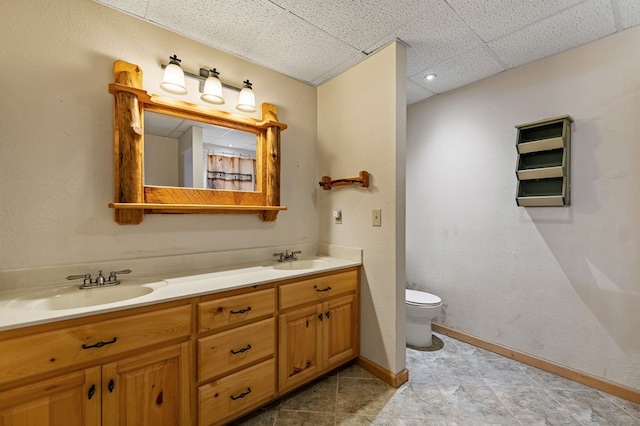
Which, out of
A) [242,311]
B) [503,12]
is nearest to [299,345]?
[242,311]

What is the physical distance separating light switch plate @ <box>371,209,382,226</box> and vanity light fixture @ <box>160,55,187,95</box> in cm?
147

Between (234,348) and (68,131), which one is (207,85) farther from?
(234,348)

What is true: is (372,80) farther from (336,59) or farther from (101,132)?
(101,132)

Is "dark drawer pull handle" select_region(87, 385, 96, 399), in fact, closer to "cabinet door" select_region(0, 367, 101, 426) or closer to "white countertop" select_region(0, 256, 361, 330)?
"cabinet door" select_region(0, 367, 101, 426)

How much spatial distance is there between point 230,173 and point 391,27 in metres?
1.43

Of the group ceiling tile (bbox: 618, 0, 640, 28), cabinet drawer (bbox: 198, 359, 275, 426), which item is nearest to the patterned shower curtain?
cabinet drawer (bbox: 198, 359, 275, 426)

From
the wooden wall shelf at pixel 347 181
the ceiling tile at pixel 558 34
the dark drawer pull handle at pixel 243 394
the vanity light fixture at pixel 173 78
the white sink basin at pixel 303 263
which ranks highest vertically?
the ceiling tile at pixel 558 34

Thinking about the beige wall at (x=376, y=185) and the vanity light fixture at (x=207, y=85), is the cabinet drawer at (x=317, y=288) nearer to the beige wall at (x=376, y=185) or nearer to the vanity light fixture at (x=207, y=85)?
the beige wall at (x=376, y=185)

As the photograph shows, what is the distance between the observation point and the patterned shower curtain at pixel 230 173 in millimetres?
1934

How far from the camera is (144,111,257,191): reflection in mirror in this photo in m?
1.70

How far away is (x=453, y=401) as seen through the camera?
1719mm

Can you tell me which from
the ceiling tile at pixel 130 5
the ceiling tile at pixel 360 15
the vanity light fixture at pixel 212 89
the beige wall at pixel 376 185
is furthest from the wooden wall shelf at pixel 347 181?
the ceiling tile at pixel 130 5

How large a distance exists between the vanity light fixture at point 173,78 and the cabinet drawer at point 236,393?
1.65 m

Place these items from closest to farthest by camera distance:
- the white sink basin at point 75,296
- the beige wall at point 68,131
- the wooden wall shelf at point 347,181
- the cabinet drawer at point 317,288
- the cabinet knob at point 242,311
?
the white sink basin at point 75,296 → the beige wall at point 68,131 → the cabinet knob at point 242,311 → the cabinet drawer at point 317,288 → the wooden wall shelf at point 347,181
